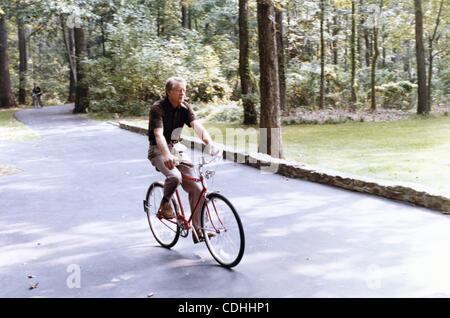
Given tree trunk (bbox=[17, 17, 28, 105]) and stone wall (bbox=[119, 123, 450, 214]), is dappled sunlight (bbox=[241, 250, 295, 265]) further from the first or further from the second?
tree trunk (bbox=[17, 17, 28, 105])

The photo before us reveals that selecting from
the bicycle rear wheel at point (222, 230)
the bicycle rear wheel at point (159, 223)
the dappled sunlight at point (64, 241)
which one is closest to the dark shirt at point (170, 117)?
the bicycle rear wheel at point (159, 223)

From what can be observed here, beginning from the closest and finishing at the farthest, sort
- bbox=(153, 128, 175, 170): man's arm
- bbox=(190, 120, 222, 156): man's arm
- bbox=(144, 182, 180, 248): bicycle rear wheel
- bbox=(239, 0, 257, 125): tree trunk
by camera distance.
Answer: bbox=(153, 128, 175, 170): man's arm
bbox=(190, 120, 222, 156): man's arm
bbox=(144, 182, 180, 248): bicycle rear wheel
bbox=(239, 0, 257, 125): tree trunk

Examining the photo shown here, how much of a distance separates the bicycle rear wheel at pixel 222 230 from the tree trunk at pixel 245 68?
15356 millimetres

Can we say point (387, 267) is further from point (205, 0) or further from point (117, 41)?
point (205, 0)

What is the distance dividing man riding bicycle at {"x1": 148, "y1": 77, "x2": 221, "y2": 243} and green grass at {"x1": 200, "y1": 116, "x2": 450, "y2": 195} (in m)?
3.82

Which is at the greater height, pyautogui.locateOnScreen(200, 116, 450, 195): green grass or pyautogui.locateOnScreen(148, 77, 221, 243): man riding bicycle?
pyautogui.locateOnScreen(148, 77, 221, 243): man riding bicycle

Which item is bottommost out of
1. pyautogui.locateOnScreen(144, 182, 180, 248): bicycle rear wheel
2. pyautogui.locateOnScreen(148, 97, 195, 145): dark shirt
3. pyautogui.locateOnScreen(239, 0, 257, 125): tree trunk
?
pyautogui.locateOnScreen(144, 182, 180, 248): bicycle rear wheel

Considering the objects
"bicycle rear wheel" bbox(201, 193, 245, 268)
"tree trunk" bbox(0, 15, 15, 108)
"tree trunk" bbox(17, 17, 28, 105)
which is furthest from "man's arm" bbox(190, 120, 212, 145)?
"tree trunk" bbox(17, 17, 28, 105)

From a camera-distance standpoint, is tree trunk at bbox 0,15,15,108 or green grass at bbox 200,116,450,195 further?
tree trunk at bbox 0,15,15,108

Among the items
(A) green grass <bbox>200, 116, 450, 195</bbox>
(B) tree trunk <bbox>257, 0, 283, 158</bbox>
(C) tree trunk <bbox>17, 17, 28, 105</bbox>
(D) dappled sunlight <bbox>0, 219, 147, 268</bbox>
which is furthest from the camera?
(C) tree trunk <bbox>17, 17, 28, 105</bbox>

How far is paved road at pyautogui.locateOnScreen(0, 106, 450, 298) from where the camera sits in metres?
4.94

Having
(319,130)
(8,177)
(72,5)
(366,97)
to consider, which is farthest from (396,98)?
(8,177)

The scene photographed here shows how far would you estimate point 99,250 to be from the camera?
20.4ft

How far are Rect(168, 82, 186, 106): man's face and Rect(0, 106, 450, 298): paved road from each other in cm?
179
